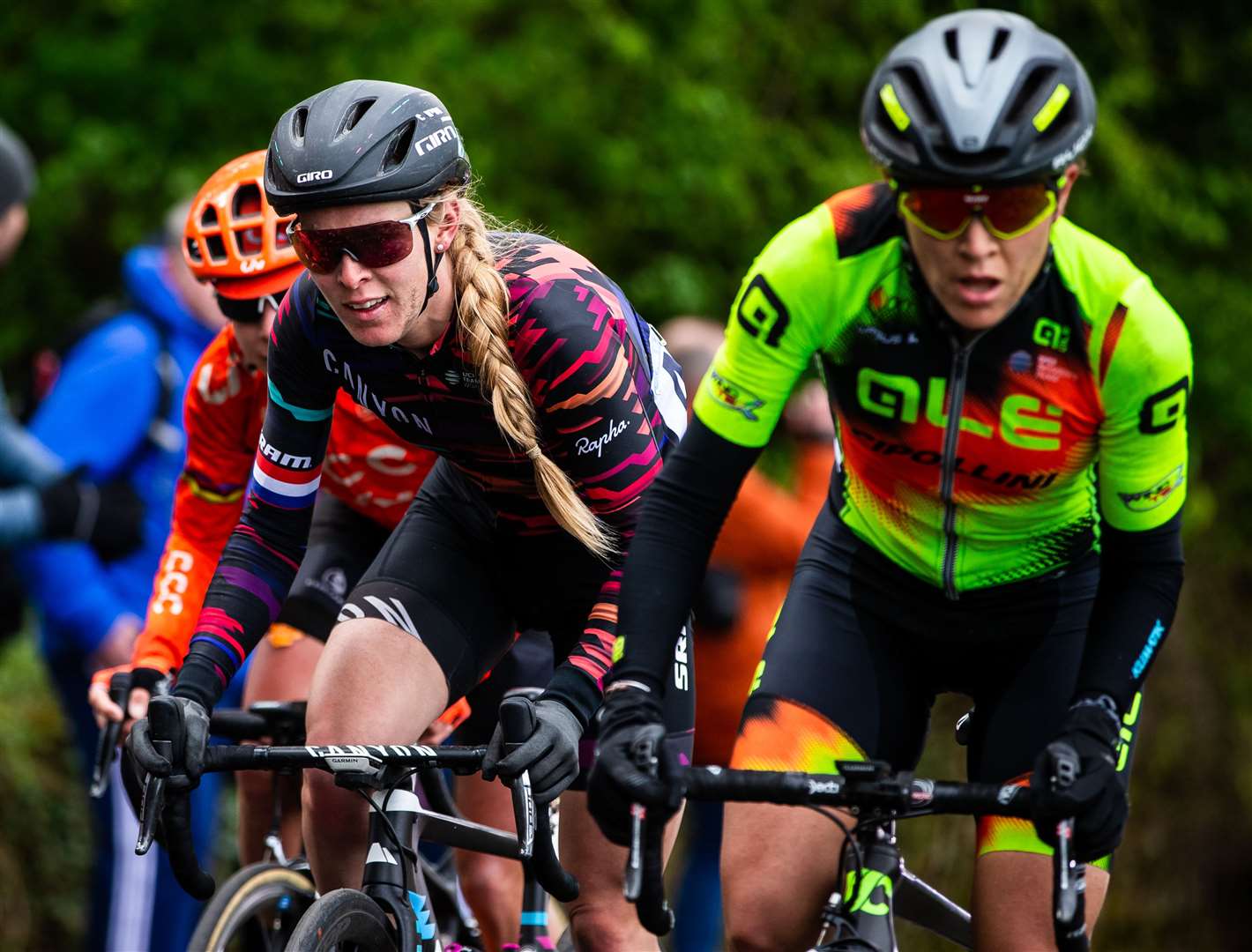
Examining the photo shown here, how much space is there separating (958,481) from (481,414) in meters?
1.11

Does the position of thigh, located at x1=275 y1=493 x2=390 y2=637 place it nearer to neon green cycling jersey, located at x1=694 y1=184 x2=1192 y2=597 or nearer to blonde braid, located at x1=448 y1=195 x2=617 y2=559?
blonde braid, located at x1=448 y1=195 x2=617 y2=559

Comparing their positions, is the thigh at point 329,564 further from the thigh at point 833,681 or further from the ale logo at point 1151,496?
the ale logo at point 1151,496

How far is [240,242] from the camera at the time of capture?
5.17 metres

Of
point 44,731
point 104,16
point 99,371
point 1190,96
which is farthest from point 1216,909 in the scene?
point 104,16

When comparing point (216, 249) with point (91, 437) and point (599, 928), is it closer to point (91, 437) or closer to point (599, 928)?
point (91, 437)

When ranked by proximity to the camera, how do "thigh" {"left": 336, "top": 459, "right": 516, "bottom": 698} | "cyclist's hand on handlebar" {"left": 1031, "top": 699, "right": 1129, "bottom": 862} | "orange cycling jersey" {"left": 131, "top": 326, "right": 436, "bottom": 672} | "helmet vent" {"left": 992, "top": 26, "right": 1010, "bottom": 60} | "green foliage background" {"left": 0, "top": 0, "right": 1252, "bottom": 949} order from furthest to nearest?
"green foliage background" {"left": 0, "top": 0, "right": 1252, "bottom": 949}, "orange cycling jersey" {"left": 131, "top": 326, "right": 436, "bottom": 672}, "thigh" {"left": 336, "top": 459, "right": 516, "bottom": 698}, "helmet vent" {"left": 992, "top": 26, "right": 1010, "bottom": 60}, "cyclist's hand on handlebar" {"left": 1031, "top": 699, "right": 1129, "bottom": 862}

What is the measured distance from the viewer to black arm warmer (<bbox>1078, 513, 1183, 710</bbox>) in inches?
143

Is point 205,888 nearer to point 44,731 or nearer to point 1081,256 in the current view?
point 1081,256

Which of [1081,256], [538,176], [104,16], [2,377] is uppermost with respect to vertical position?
[104,16]

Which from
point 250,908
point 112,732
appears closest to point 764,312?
point 250,908

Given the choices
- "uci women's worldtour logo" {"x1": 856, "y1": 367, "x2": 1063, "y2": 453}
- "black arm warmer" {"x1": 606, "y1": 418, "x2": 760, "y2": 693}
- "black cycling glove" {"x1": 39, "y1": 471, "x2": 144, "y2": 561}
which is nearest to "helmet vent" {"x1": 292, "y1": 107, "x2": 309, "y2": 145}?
"black arm warmer" {"x1": 606, "y1": 418, "x2": 760, "y2": 693}

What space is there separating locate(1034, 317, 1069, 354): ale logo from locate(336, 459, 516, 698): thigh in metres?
1.54

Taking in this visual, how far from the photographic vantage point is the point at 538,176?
11250 millimetres

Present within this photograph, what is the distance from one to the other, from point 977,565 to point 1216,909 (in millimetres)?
8156
